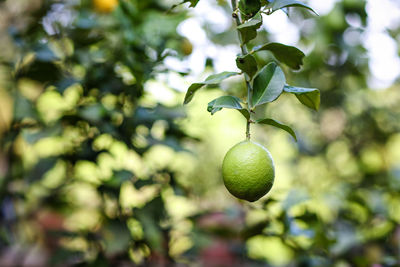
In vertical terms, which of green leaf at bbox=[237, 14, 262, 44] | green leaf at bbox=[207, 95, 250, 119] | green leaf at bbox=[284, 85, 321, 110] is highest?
green leaf at bbox=[237, 14, 262, 44]

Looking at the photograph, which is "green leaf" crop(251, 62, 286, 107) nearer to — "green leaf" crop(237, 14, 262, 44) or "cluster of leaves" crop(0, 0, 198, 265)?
"green leaf" crop(237, 14, 262, 44)

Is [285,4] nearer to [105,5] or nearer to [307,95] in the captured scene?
[307,95]

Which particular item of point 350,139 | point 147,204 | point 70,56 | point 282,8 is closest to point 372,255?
point 147,204

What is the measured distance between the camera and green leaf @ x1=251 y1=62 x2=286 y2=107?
46 cm

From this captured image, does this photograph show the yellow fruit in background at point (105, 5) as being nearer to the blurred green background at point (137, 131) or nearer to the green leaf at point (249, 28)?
the blurred green background at point (137, 131)

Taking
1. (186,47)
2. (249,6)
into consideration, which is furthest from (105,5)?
(249,6)

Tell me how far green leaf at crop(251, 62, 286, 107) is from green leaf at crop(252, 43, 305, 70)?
0.02m

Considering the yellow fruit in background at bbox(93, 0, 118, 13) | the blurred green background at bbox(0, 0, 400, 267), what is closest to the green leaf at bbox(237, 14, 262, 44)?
the blurred green background at bbox(0, 0, 400, 267)

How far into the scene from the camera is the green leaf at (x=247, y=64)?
45 cm

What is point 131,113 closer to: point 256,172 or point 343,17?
point 256,172

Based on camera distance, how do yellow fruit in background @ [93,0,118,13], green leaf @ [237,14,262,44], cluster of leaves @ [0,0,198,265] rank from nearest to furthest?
green leaf @ [237,14,262,44], cluster of leaves @ [0,0,198,265], yellow fruit in background @ [93,0,118,13]

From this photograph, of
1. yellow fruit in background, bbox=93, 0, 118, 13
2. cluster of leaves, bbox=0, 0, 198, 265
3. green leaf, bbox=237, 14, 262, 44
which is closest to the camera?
green leaf, bbox=237, 14, 262, 44

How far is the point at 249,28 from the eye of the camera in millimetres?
441

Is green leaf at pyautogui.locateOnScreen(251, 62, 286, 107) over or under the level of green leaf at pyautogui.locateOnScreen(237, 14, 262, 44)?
under
